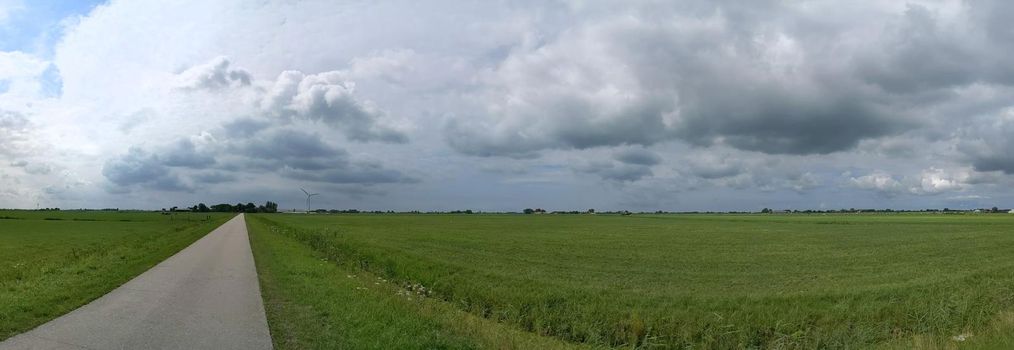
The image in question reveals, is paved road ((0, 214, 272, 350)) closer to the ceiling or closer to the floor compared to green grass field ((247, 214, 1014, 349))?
closer to the ceiling

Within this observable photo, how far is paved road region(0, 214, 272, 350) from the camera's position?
9.55 meters

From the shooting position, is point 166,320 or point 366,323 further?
point 166,320

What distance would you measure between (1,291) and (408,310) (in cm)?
1257

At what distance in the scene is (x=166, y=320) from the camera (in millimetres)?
11445

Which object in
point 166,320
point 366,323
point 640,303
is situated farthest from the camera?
point 640,303

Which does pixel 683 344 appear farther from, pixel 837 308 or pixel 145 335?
pixel 145 335

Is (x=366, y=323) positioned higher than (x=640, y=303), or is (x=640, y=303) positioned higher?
(x=366, y=323)

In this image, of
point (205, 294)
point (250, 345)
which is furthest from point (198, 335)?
point (205, 294)

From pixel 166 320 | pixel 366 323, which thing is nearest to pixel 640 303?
pixel 366 323

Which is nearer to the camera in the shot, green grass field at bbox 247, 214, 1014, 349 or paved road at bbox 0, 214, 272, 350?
paved road at bbox 0, 214, 272, 350

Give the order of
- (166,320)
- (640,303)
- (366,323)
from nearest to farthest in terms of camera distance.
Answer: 1. (366,323)
2. (166,320)
3. (640,303)

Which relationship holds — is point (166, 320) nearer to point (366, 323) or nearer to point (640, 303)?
point (366, 323)

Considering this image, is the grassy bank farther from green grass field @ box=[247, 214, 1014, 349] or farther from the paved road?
the paved road

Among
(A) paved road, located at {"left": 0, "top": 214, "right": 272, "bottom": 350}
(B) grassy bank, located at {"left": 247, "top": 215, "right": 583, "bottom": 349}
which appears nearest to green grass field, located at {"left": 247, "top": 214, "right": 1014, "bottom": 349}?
(B) grassy bank, located at {"left": 247, "top": 215, "right": 583, "bottom": 349}
